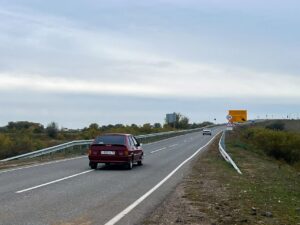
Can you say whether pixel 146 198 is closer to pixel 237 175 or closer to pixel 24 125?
pixel 237 175

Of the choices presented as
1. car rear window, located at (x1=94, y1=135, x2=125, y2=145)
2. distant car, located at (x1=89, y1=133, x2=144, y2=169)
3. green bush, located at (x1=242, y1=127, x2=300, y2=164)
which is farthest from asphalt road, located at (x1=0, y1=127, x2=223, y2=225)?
green bush, located at (x1=242, y1=127, x2=300, y2=164)

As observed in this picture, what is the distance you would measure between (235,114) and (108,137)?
52.1ft

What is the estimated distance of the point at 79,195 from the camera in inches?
547

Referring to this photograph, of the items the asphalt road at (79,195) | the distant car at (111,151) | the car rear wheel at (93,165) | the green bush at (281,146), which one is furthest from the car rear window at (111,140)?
the green bush at (281,146)

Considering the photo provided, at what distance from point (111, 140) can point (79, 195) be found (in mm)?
9893

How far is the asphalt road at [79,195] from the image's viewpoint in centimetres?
1038

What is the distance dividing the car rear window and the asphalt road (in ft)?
6.85

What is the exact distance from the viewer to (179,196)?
559 inches

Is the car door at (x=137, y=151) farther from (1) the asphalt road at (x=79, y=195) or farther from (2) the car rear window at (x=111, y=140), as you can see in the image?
(1) the asphalt road at (x=79, y=195)

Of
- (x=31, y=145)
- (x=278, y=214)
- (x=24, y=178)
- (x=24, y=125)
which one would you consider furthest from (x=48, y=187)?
(x=24, y=125)

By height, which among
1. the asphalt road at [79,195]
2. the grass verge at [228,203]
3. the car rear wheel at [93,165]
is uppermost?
the car rear wheel at [93,165]

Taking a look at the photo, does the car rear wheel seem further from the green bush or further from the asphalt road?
the green bush

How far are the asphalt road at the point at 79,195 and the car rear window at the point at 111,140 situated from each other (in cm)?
209

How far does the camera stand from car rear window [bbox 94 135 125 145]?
77.5 ft
